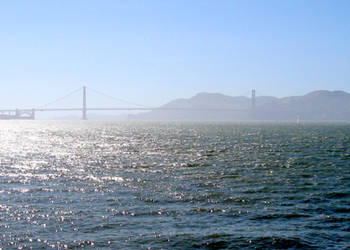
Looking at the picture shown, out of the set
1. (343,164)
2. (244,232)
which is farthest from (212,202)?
(343,164)

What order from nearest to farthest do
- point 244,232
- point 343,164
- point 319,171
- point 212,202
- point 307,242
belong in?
point 307,242, point 244,232, point 212,202, point 319,171, point 343,164

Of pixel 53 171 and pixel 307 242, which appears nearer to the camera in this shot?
pixel 307 242

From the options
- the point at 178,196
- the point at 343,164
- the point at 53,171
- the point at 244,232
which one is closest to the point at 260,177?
the point at 178,196

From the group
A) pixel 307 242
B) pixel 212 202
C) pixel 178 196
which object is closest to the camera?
pixel 307 242

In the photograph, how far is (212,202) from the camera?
1895 centimetres

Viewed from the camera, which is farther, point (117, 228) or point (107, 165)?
point (107, 165)

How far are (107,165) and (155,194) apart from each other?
13.3 metres

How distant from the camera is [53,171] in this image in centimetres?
2950

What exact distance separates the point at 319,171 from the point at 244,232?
16.2 meters

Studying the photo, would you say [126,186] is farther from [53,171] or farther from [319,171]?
[319,171]

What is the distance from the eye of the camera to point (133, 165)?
110 feet

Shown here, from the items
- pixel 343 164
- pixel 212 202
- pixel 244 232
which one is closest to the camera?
pixel 244 232

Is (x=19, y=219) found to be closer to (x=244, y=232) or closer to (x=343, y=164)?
(x=244, y=232)

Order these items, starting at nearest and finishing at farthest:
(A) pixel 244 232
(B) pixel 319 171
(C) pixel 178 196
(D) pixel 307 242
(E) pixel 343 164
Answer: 1. (D) pixel 307 242
2. (A) pixel 244 232
3. (C) pixel 178 196
4. (B) pixel 319 171
5. (E) pixel 343 164
